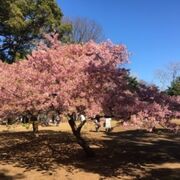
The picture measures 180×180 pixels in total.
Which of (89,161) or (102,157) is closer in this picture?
(89,161)

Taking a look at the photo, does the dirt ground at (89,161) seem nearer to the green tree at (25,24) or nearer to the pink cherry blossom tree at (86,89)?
the pink cherry blossom tree at (86,89)

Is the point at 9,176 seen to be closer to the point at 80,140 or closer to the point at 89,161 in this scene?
the point at 89,161

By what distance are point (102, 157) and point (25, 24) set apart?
18355 mm

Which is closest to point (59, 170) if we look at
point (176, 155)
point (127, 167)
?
point (127, 167)

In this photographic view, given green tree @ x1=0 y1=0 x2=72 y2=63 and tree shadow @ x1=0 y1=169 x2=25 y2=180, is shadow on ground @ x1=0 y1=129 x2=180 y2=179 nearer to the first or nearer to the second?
tree shadow @ x1=0 y1=169 x2=25 y2=180

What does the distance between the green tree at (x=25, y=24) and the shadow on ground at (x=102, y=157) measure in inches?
472

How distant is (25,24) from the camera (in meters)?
32.4

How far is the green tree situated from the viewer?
102 feet

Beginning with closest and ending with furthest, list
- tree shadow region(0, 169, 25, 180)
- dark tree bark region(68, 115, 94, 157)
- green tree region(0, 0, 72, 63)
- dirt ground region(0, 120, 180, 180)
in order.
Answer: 1. tree shadow region(0, 169, 25, 180)
2. dirt ground region(0, 120, 180, 180)
3. dark tree bark region(68, 115, 94, 157)
4. green tree region(0, 0, 72, 63)

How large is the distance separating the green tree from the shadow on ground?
1198cm

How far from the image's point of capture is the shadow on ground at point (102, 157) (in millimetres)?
14133

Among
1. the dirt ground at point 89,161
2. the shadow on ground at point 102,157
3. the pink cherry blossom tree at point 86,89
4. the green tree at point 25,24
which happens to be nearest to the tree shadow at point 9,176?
the dirt ground at point 89,161

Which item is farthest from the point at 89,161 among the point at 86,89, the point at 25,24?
the point at 25,24

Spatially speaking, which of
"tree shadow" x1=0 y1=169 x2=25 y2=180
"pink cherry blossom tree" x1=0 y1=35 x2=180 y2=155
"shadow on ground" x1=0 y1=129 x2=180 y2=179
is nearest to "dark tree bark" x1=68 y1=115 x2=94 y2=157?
"shadow on ground" x1=0 y1=129 x2=180 y2=179
